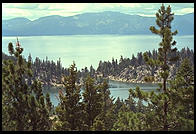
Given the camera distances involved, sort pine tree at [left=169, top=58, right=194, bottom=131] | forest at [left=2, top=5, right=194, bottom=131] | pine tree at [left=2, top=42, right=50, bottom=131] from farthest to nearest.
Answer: pine tree at [left=169, top=58, right=194, bottom=131]
forest at [left=2, top=5, right=194, bottom=131]
pine tree at [left=2, top=42, right=50, bottom=131]

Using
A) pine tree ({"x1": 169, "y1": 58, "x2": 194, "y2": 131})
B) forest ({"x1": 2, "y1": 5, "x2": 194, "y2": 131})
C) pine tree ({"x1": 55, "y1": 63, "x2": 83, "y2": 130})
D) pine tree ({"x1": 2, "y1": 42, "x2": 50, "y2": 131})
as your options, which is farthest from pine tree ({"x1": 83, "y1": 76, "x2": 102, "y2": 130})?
pine tree ({"x1": 169, "y1": 58, "x2": 194, "y2": 131})

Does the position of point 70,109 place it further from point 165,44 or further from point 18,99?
point 165,44

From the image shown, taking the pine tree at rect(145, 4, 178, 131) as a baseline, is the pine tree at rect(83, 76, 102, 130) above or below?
below

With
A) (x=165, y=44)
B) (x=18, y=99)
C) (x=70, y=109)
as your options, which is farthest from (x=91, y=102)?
(x=165, y=44)

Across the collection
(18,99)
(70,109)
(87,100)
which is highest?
(18,99)

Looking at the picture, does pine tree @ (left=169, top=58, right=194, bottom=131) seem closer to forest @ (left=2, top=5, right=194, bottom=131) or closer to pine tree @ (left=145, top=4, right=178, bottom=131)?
forest @ (left=2, top=5, right=194, bottom=131)

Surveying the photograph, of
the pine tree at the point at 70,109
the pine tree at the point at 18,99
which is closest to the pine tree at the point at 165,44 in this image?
the pine tree at the point at 70,109

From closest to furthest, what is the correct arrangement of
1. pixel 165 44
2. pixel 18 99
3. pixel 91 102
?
pixel 18 99
pixel 165 44
pixel 91 102

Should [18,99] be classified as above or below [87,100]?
above

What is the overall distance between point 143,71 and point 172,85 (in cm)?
14254

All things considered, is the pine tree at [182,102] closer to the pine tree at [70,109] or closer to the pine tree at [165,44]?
the pine tree at [165,44]

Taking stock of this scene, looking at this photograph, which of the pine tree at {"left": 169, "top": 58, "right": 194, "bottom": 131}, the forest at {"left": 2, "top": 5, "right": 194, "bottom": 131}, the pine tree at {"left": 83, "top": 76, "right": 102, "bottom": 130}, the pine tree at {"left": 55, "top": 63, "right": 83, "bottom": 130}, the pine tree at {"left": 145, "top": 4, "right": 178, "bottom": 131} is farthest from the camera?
the pine tree at {"left": 83, "top": 76, "right": 102, "bottom": 130}

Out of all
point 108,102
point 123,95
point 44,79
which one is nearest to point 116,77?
point 44,79

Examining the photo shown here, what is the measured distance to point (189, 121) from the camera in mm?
18547
